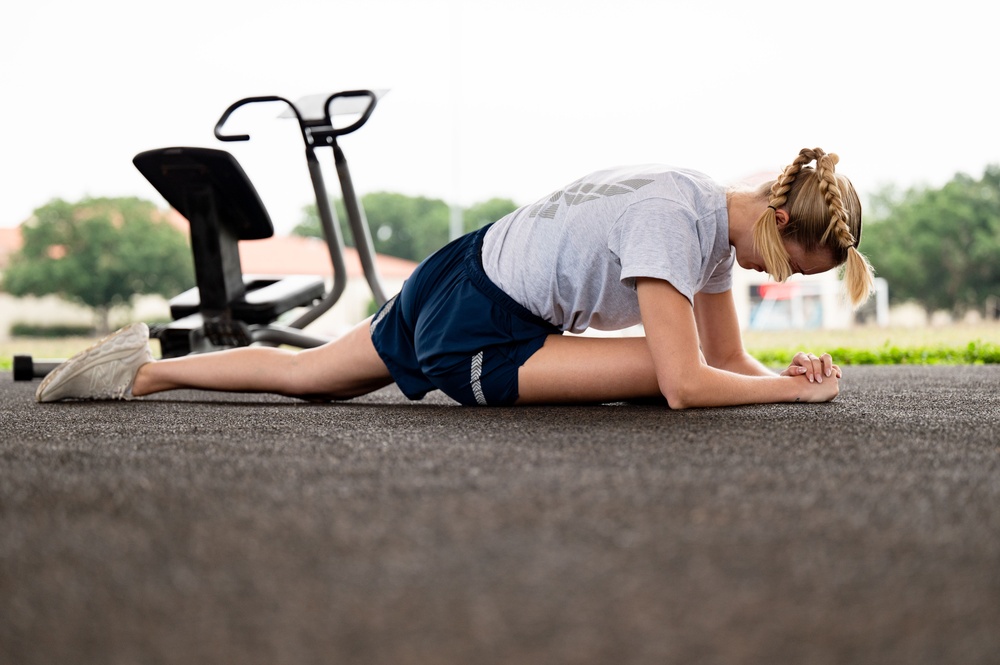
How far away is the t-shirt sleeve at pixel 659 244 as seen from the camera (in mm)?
1210

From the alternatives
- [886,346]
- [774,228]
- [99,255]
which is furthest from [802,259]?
[99,255]

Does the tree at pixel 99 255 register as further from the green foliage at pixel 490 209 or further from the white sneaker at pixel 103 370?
the white sneaker at pixel 103 370

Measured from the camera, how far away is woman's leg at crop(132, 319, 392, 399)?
1.62 meters

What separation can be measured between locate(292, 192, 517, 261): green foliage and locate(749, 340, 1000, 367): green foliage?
3743mm

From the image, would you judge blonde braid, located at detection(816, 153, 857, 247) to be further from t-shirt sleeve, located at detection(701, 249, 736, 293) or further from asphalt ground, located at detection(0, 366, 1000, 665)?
asphalt ground, located at detection(0, 366, 1000, 665)

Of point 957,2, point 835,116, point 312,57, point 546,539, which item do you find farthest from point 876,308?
point 546,539

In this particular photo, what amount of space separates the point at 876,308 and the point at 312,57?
401 cm

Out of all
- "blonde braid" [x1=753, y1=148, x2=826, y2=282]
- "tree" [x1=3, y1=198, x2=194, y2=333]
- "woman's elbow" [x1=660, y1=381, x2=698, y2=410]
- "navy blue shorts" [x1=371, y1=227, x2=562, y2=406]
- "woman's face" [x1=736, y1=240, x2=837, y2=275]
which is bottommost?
"woman's elbow" [x1=660, y1=381, x2=698, y2=410]

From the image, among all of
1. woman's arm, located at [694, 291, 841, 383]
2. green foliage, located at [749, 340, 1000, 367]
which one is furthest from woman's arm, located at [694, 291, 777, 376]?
green foliage, located at [749, 340, 1000, 367]

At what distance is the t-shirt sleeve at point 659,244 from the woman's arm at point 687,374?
2 centimetres

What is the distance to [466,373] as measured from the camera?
4.72ft

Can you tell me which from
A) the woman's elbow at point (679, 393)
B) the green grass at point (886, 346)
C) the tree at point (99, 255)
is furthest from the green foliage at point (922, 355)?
the tree at point (99, 255)

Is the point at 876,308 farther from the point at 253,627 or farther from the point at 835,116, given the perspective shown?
the point at 253,627

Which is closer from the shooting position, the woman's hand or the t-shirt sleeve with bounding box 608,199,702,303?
the t-shirt sleeve with bounding box 608,199,702,303
